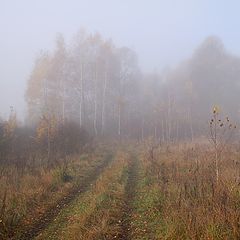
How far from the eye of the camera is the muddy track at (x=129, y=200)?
934cm

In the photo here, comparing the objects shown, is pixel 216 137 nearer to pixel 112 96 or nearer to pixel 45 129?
pixel 45 129

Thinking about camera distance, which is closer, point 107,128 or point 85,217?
point 85,217

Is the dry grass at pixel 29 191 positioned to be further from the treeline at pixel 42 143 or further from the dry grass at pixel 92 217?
the treeline at pixel 42 143

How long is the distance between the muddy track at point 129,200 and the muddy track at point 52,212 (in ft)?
5.82

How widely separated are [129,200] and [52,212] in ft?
8.78

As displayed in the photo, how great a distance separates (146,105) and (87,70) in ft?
50.6

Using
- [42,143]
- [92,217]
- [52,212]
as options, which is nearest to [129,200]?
[92,217]

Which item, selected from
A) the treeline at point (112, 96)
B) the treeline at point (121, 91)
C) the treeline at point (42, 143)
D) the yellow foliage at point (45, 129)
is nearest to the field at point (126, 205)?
the treeline at point (42, 143)

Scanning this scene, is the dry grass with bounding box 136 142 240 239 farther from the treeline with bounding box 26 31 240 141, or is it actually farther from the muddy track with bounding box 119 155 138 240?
the treeline with bounding box 26 31 240 141

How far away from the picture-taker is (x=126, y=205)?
11.9 meters

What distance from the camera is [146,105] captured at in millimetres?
58594

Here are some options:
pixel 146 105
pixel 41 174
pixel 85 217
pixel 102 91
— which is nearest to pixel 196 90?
pixel 146 105

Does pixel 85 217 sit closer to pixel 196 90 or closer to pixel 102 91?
pixel 102 91

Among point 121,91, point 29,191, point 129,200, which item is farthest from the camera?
point 121,91
